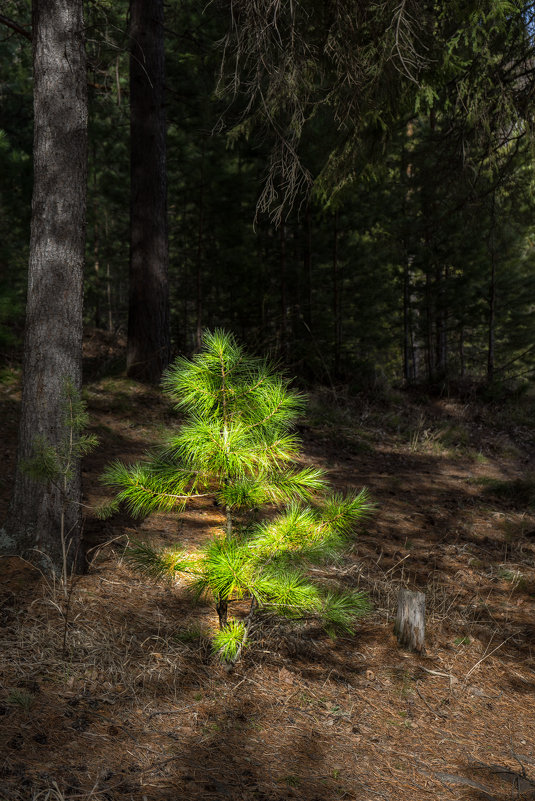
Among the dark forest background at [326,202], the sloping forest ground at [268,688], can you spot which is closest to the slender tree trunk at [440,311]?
the dark forest background at [326,202]

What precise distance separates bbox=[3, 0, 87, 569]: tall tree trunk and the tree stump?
2.23 meters

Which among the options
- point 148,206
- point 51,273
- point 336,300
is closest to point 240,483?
point 51,273

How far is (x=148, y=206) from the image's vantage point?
30.1ft

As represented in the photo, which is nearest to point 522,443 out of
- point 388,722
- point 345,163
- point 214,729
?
point 345,163

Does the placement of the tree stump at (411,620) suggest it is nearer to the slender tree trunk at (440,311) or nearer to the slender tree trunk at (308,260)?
the slender tree trunk at (308,260)

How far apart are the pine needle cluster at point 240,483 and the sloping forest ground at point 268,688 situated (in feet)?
1.36

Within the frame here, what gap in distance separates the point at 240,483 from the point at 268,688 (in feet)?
3.75

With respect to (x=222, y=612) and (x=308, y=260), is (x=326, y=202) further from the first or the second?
(x=222, y=612)

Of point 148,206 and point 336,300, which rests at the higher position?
point 148,206

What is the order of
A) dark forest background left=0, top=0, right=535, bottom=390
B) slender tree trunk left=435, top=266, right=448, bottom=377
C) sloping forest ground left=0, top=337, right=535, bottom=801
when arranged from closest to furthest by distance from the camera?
sloping forest ground left=0, top=337, right=535, bottom=801 → dark forest background left=0, top=0, right=535, bottom=390 → slender tree trunk left=435, top=266, right=448, bottom=377

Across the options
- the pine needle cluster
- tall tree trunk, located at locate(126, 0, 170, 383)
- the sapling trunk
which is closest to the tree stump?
the pine needle cluster

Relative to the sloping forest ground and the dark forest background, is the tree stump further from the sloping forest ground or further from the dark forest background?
the dark forest background

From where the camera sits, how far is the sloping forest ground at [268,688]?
250 centimetres

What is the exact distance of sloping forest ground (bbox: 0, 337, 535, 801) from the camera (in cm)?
250
